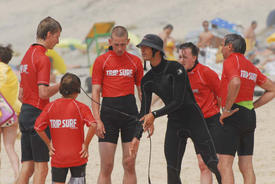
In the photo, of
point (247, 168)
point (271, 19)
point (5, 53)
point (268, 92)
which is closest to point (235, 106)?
point (268, 92)

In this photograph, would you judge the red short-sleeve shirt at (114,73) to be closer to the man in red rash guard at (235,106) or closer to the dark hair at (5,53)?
the man in red rash guard at (235,106)

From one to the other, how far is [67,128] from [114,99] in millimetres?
807

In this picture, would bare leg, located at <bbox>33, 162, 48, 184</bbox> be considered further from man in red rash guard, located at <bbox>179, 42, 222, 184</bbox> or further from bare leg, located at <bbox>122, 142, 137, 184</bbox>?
man in red rash guard, located at <bbox>179, 42, 222, 184</bbox>

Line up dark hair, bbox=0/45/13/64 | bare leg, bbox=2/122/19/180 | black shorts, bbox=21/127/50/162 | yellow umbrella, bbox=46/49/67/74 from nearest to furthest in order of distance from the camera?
black shorts, bbox=21/127/50/162
dark hair, bbox=0/45/13/64
bare leg, bbox=2/122/19/180
yellow umbrella, bbox=46/49/67/74

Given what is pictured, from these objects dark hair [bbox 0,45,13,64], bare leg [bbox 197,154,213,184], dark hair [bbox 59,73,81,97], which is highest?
dark hair [bbox 0,45,13,64]

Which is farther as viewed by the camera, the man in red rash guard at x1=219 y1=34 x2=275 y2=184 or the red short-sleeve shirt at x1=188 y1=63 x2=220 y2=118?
the red short-sleeve shirt at x1=188 y1=63 x2=220 y2=118

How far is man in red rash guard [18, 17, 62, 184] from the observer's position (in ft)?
15.1

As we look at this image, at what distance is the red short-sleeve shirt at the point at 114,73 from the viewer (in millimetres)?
4957

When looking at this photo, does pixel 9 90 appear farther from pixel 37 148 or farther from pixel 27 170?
pixel 37 148

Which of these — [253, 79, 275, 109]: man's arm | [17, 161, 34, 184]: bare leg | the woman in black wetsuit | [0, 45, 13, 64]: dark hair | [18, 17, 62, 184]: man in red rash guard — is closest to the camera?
the woman in black wetsuit

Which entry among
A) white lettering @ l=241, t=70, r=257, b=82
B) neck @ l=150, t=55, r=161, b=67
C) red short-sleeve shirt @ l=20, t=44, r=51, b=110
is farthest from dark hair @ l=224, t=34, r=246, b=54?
red short-sleeve shirt @ l=20, t=44, r=51, b=110

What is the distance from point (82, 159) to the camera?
4.38 metres

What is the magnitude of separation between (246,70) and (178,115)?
742mm

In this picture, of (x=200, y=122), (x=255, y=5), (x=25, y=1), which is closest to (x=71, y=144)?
(x=200, y=122)
